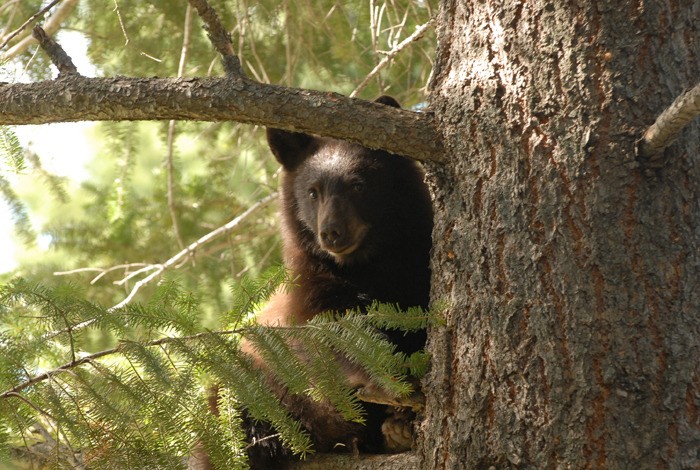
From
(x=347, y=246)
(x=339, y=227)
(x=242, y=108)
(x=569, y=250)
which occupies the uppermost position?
(x=242, y=108)

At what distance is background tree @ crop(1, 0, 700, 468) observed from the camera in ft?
8.43

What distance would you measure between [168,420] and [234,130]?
Result: 196 inches

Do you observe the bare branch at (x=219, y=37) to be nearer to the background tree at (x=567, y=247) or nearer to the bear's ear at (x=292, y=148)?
the background tree at (x=567, y=247)

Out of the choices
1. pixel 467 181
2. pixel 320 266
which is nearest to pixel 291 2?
pixel 320 266

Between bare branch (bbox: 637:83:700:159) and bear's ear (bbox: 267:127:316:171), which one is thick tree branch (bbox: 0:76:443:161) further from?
bear's ear (bbox: 267:127:316:171)

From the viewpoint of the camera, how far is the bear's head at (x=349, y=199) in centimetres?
448

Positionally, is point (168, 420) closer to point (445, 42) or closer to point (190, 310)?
point (190, 310)

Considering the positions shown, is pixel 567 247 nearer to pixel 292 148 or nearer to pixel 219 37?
pixel 219 37

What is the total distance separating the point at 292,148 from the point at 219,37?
2116 millimetres

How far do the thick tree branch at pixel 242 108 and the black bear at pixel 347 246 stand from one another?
1.17 m

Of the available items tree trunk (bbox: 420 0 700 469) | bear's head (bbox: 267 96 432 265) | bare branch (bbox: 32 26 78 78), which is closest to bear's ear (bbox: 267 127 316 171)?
bear's head (bbox: 267 96 432 265)

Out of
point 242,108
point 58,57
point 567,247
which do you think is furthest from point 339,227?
point 567,247

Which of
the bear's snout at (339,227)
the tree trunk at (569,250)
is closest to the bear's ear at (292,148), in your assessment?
the bear's snout at (339,227)

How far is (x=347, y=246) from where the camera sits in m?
4.39
